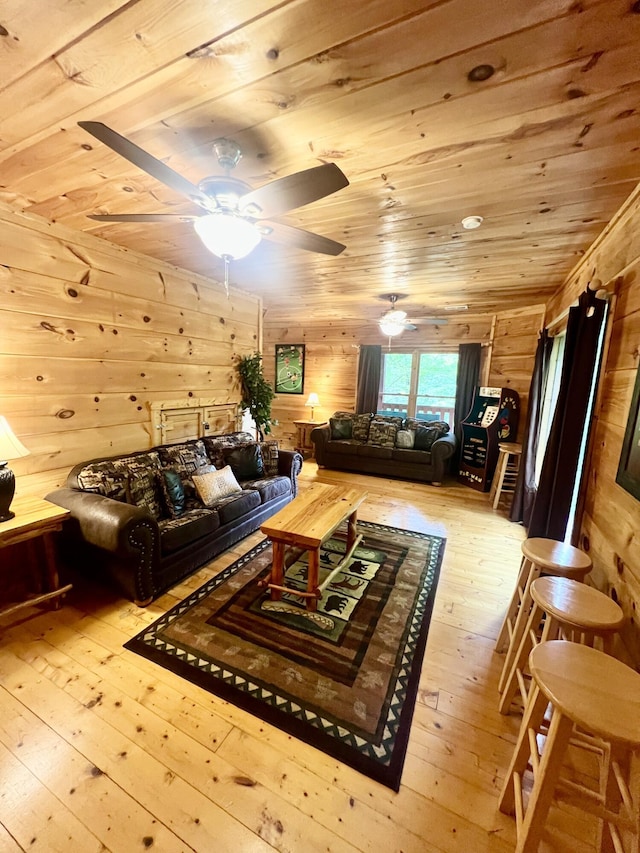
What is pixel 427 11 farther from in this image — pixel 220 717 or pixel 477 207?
pixel 220 717

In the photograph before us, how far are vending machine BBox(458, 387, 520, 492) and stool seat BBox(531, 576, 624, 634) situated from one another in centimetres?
341

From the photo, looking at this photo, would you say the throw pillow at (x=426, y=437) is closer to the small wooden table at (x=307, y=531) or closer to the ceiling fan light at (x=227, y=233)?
the small wooden table at (x=307, y=531)

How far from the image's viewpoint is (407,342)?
5820 millimetres

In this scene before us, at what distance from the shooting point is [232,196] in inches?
58.8

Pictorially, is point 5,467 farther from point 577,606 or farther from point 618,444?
point 618,444

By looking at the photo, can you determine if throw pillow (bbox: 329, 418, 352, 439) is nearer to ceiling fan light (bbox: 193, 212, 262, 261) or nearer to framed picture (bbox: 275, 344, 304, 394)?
framed picture (bbox: 275, 344, 304, 394)

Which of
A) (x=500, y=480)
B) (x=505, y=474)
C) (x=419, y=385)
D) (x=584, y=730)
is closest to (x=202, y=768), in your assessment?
(x=584, y=730)

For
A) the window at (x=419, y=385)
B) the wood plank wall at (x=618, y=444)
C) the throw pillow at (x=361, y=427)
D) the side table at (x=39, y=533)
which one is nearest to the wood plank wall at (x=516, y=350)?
the window at (x=419, y=385)

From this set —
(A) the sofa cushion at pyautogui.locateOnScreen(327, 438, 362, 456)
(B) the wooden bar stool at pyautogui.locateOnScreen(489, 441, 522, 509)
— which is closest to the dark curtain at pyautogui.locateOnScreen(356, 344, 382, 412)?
(A) the sofa cushion at pyautogui.locateOnScreen(327, 438, 362, 456)

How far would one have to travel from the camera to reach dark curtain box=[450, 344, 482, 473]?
5.26 m

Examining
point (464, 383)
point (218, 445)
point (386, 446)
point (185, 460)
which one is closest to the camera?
point (185, 460)

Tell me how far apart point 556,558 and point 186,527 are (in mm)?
2277

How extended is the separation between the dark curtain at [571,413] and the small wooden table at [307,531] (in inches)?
52.0

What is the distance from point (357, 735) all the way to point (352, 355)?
18.0ft
